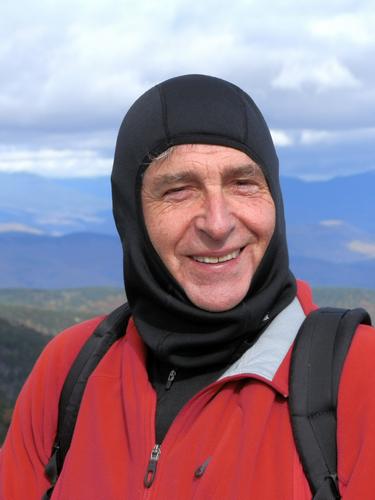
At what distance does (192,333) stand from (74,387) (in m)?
0.59

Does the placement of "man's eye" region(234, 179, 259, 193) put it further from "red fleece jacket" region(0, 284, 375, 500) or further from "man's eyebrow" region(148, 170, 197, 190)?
"red fleece jacket" region(0, 284, 375, 500)

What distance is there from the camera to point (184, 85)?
10.8 ft

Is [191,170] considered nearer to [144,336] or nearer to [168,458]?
[144,336]

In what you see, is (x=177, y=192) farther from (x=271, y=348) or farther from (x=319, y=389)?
(x=319, y=389)

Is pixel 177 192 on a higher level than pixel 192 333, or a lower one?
higher

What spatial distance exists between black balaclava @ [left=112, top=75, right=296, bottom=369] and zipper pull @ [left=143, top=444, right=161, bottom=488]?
0.36m

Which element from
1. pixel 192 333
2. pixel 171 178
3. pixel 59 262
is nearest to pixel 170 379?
pixel 192 333

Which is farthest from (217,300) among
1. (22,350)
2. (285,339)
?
(22,350)

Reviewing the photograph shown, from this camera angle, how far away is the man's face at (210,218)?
304cm

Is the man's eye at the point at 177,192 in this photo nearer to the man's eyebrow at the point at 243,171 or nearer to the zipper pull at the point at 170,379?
the man's eyebrow at the point at 243,171

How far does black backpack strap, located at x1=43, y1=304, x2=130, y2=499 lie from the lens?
330 centimetres

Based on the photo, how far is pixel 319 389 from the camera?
2680 mm

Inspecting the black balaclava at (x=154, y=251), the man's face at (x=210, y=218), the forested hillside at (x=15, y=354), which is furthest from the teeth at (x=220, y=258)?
the forested hillside at (x=15, y=354)

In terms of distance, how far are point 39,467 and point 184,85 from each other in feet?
5.78
